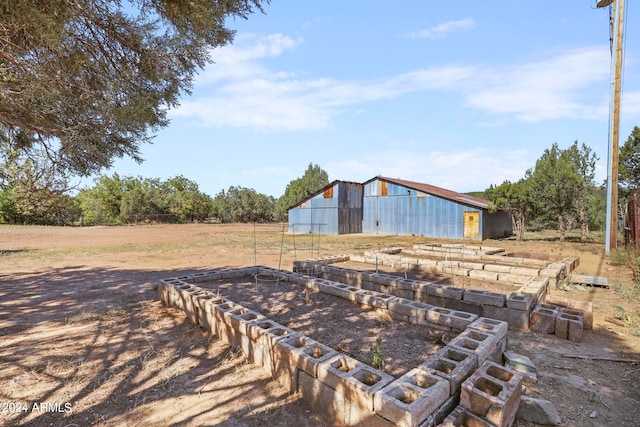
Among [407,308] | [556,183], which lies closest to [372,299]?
[407,308]

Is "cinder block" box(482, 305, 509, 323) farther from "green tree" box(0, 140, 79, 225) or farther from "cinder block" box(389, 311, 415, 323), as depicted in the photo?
"green tree" box(0, 140, 79, 225)

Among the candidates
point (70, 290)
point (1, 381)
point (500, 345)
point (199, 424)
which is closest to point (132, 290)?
point (70, 290)

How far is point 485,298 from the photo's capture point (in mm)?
5203

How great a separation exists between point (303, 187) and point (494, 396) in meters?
50.2

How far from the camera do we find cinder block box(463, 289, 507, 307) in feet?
16.6

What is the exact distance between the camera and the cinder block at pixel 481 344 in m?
3.24

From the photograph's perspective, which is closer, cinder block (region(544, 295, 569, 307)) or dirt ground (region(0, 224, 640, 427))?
dirt ground (region(0, 224, 640, 427))

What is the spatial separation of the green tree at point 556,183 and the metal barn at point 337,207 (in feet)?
42.1

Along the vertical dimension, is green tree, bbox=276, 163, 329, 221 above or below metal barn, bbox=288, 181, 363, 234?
above

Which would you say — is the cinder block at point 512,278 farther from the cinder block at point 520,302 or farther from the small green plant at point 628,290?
the cinder block at point 520,302

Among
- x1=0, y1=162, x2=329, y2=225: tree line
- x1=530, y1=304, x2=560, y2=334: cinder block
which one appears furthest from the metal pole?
x1=0, y1=162, x2=329, y2=225: tree line

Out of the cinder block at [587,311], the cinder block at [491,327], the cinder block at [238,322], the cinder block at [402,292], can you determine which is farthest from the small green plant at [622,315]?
the cinder block at [238,322]

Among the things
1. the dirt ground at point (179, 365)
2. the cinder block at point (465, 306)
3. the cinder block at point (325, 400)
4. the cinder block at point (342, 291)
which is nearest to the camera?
the cinder block at point (325, 400)

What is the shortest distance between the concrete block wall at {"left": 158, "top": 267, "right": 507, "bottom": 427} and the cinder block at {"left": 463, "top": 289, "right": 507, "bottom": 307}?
112cm
